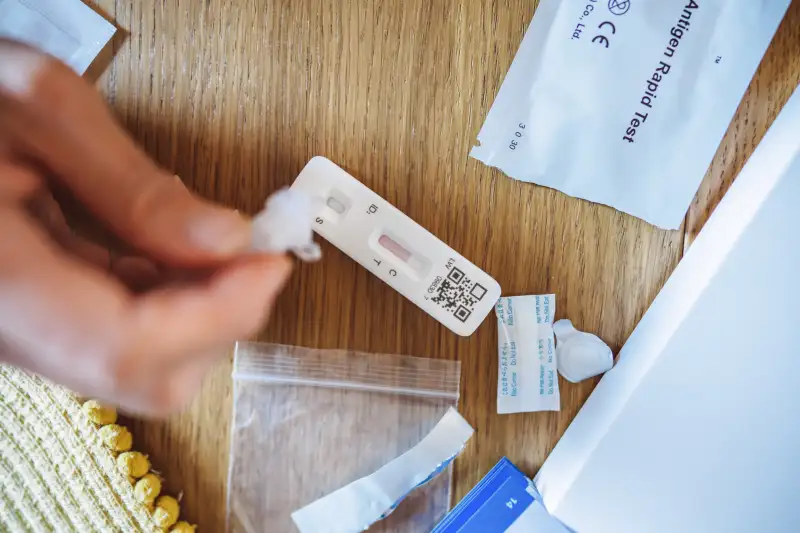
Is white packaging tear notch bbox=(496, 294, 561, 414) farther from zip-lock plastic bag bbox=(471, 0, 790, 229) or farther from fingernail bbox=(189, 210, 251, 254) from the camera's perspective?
fingernail bbox=(189, 210, 251, 254)

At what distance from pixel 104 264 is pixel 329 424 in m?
0.22

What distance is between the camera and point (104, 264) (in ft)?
0.87

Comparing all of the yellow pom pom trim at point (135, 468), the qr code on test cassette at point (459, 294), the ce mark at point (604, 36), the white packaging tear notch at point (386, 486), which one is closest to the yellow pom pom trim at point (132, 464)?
the yellow pom pom trim at point (135, 468)

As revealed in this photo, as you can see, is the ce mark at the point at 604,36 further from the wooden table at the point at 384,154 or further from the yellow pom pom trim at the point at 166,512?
the yellow pom pom trim at the point at 166,512

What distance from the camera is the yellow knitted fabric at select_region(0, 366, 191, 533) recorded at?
398 millimetres

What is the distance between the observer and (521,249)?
443 millimetres

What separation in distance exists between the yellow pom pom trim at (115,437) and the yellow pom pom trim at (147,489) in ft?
0.08

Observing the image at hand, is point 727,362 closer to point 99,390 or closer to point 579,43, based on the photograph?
point 579,43

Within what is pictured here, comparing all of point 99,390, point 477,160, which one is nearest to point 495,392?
point 477,160

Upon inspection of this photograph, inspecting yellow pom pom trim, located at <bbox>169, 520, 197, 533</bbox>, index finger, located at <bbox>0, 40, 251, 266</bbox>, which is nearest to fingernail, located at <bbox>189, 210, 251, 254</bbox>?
index finger, located at <bbox>0, 40, 251, 266</bbox>

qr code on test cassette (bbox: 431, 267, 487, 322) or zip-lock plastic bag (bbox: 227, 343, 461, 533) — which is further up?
qr code on test cassette (bbox: 431, 267, 487, 322)

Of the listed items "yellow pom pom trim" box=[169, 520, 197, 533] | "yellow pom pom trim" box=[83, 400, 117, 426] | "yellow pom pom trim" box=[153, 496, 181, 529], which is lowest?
"yellow pom pom trim" box=[169, 520, 197, 533]

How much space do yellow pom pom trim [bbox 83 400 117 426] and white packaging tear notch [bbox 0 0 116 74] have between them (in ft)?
0.75

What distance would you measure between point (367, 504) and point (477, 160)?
10.2 inches
